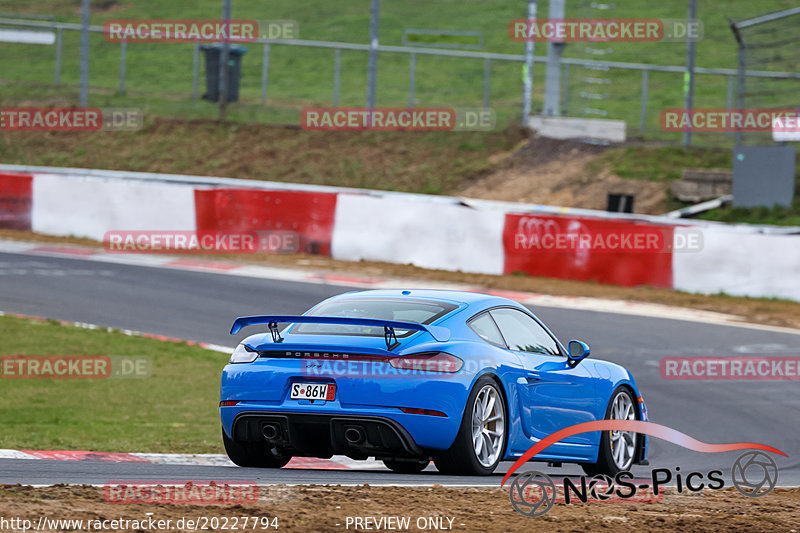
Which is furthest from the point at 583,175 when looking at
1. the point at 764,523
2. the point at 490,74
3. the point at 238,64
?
the point at 764,523

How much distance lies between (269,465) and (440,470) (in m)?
1.30

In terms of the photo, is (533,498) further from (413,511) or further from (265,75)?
(265,75)

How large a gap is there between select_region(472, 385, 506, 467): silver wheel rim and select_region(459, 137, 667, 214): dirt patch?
16864mm

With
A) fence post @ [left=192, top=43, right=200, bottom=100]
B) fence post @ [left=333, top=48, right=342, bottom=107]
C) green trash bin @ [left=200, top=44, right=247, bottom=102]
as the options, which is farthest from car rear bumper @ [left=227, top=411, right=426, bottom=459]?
fence post @ [left=192, top=43, right=200, bottom=100]

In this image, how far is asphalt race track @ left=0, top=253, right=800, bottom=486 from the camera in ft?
25.8

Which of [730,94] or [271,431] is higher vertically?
[730,94]

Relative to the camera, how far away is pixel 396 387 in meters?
7.38

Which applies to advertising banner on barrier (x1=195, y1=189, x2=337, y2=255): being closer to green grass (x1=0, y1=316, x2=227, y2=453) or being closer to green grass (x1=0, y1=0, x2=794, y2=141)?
green grass (x1=0, y1=316, x2=227, y2=453)

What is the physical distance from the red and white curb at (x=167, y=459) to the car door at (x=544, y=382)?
5.33ft

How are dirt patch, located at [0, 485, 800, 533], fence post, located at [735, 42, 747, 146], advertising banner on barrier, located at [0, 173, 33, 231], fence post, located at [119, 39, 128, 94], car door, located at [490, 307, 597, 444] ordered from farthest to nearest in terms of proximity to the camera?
fence post, located at [119, 39, 128, 94] < advertising banner on barrier, located at [0, 173, 33, 231] < fence post, located at [735, 42, 747, 146] < car door, located at [490, 307, 597, 444] < dirt patch, located at [0, 485, 800, 533]

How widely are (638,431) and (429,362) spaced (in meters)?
2.78

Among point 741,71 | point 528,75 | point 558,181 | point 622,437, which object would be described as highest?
point 528,75

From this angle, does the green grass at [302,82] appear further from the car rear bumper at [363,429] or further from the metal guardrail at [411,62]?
the car rear bumper at [363,429]

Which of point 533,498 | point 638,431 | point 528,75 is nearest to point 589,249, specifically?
point 528,75
